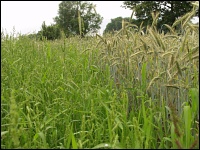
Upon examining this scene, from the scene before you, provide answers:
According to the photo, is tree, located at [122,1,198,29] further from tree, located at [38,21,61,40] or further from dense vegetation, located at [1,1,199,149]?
dense vegetation, located at [1,1,199,149]

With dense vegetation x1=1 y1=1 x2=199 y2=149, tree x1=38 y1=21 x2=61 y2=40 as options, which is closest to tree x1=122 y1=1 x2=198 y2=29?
tree x1=38 y1=21 x2=61 y2=40

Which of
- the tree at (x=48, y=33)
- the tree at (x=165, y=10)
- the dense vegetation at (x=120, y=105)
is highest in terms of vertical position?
the tree at (x=165, y=10)

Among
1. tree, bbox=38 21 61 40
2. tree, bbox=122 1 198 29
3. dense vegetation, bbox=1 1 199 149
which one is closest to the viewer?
dense vegetation, bbox=1 1 199 149

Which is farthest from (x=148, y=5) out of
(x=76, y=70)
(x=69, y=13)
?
(x=76, y=70)

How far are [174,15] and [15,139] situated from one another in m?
25.0

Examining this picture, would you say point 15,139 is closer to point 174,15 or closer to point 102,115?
point 102,115

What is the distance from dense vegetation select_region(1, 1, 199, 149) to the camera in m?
1.38

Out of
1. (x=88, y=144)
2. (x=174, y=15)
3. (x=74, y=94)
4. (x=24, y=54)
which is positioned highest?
(x=174, y=15)

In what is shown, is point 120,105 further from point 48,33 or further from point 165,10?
point 165,10

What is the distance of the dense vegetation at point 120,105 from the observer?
138 cm

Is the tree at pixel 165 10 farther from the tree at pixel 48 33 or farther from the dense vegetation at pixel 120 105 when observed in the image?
the dense vegetation at pixel 120 105

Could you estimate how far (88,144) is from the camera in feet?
5.11

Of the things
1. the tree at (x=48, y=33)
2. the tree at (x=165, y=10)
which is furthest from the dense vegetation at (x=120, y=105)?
the tree at (x=165, y=10)

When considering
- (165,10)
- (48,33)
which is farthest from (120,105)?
(165,10)
